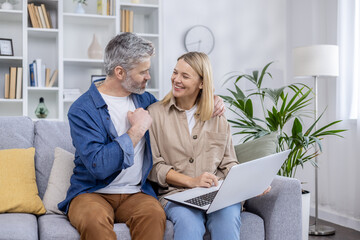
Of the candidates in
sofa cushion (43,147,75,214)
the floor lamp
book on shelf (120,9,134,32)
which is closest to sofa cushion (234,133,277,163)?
sofa cushion (43,147,75,214)

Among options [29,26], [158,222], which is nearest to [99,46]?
[29,26]

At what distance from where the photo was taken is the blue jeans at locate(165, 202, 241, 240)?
1.76 m

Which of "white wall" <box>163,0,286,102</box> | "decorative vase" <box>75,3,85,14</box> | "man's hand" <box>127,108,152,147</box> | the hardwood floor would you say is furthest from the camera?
"white wall" <box>163,0,286,102</box>

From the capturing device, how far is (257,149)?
2.26 metres

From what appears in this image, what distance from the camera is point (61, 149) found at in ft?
7.28

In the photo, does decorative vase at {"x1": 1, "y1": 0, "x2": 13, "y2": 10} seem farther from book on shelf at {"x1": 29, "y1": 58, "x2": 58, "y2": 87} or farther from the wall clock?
the wall clock

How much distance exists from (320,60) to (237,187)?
2.09m

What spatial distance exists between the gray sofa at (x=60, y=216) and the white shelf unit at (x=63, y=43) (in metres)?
1.68

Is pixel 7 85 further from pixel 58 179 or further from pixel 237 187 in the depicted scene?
pixel 237 187

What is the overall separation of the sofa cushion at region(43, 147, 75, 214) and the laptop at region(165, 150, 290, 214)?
0.56 metres

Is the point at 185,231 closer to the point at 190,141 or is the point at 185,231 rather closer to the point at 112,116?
the point at 190,141

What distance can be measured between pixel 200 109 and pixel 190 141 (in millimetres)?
166

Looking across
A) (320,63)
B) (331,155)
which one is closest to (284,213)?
(320,63)

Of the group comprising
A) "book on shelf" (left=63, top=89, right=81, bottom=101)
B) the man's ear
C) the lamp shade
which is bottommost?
"book on shelf" (left=63, top=89, right=81, bottom=101)
